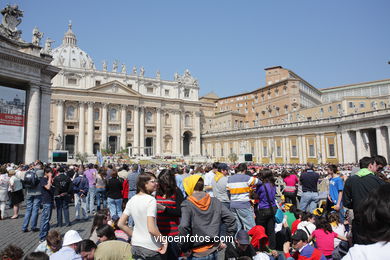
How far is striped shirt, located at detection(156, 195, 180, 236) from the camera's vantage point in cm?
349

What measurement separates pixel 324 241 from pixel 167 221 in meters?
2.76

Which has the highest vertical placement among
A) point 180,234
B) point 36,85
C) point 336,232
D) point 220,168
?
point 36,85

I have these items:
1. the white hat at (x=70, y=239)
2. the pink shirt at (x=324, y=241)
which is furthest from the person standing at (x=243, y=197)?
the white hat at (x=70, y=239)

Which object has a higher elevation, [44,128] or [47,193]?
[44,128]

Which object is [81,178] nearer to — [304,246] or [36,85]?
[304,246]

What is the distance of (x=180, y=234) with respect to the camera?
3322 mm

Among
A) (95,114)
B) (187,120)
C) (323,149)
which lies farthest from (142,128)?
(323,149)

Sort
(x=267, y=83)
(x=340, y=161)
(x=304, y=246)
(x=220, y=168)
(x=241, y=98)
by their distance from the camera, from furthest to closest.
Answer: (x=241, y=98) → (x=267, y=83) → (x=340, y=161) → (x=220, y=168) → (x=304, y=246)

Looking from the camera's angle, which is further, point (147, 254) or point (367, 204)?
point (147, 254)

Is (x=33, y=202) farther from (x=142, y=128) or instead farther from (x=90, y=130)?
(x=142, y=128)

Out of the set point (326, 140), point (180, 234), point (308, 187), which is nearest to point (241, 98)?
point (326, 140)

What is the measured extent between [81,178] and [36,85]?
1112 centimetres

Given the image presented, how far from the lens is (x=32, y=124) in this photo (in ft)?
55.3

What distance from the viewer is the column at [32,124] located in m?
16.6
